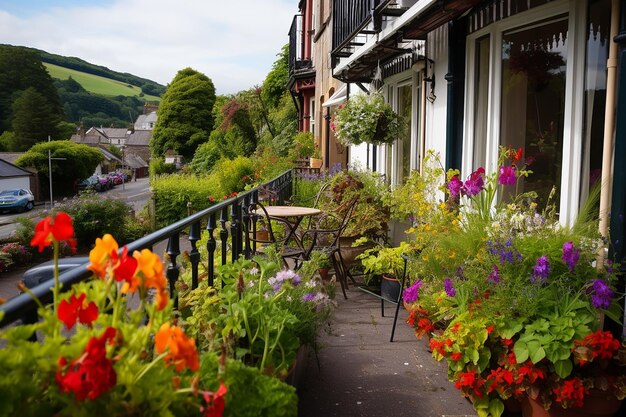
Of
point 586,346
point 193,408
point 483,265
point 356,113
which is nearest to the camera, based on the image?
point 193,408

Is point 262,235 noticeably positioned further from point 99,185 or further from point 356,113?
point 99,185

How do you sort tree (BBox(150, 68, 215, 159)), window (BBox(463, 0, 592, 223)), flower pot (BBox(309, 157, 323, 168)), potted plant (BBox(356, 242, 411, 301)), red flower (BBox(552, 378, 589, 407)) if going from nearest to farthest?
red flower (BBox(552, 378, 589, 407)) → window (BBox(463, 0, 592, 223)) → potted plant (BBox(356, 242, 411, 301)) → flower pot (BBox(309, 157, 323, 168)) → tree (BBox(150, 68, 215, 159))

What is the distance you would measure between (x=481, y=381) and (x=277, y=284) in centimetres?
118

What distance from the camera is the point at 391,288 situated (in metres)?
5.16

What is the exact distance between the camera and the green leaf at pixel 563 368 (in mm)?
2693

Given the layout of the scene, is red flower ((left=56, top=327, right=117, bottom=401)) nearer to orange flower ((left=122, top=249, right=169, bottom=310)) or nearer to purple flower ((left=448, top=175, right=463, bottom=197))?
orange flower ((left=122, top=249, right=169, bottom=310))

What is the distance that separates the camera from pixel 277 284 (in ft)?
10.0

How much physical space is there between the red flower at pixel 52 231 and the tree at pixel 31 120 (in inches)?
3392

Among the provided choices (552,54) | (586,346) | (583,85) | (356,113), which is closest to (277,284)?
(586,346)

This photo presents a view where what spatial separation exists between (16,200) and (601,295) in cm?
5325

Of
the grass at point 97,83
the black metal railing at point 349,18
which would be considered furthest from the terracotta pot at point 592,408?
the grass at point 97,83

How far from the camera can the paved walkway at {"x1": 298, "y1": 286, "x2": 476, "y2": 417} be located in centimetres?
314

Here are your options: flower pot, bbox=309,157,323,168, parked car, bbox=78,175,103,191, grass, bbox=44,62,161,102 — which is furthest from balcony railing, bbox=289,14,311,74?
grass, bbox=44,62,161,102

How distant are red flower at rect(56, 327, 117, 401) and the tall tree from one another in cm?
9134
